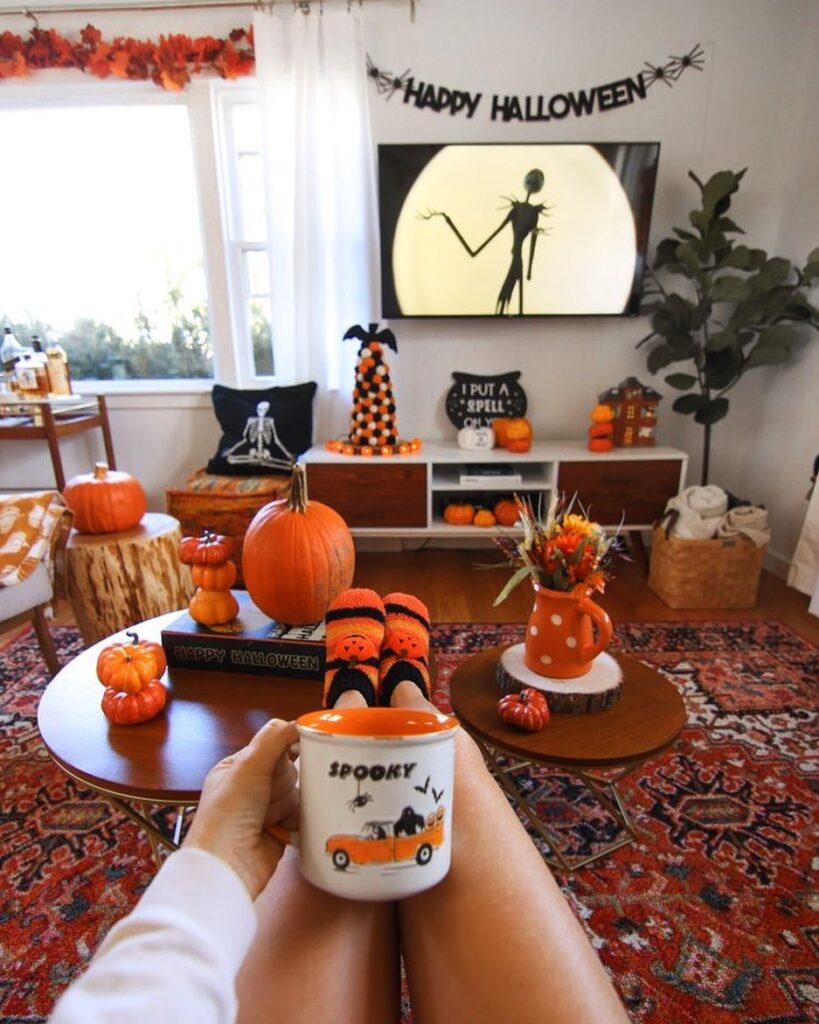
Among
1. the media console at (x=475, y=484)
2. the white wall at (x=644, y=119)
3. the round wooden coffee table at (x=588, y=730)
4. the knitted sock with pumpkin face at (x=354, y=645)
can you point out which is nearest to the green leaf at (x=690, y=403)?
the media console at (x=475, y=484)

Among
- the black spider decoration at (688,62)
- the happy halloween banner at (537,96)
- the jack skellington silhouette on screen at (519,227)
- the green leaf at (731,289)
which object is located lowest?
the green leaf at (731,289)

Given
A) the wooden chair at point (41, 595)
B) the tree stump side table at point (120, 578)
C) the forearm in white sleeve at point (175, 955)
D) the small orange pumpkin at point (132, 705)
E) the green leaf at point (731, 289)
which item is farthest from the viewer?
the green leaf at point (731, 289)

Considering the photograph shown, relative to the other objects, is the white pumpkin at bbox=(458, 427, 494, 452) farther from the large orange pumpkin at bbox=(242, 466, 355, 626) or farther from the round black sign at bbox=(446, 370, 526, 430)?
the large orange pumpkin at bbox=(242, 466, 355, 626)

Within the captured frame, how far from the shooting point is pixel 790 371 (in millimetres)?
2371

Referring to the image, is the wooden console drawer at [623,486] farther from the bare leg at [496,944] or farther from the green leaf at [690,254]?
the bare leg at [496,944]

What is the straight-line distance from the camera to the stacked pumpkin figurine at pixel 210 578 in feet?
3.31

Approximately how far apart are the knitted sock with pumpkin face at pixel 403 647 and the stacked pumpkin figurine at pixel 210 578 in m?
0.30

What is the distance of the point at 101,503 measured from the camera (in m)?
1.77

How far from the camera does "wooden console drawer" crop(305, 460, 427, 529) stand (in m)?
2.31

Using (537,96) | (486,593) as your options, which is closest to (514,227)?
(537,96)

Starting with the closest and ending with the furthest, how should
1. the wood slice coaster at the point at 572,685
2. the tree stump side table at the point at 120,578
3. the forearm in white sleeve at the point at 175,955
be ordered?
the forearm in white sleeve at the point at 175,955
the wood slice coaster at the point at 572,685
the tree stump side table at the point at 120,578

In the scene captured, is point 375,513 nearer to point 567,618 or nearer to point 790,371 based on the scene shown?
point 567,618

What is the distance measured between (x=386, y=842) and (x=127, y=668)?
61 centimetres

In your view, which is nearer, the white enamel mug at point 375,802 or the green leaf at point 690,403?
the white enamel mug at point 375,802
